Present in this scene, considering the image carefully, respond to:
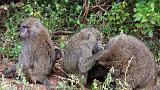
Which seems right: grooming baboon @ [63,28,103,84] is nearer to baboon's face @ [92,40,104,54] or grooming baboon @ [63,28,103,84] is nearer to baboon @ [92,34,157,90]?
baboon's face @ [92,40,104,54]

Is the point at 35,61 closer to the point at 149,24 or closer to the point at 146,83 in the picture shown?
the point at 146,83

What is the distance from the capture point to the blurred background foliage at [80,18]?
9.04 m

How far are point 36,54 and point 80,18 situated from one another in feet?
8.29

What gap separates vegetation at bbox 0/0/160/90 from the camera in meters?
9.03

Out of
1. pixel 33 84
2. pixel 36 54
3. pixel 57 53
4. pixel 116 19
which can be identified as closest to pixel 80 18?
pixel 116 19

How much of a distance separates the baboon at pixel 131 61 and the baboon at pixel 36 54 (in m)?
0.85

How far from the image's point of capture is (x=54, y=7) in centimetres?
1029

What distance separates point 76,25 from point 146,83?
280 centimetres

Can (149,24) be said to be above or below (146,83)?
above

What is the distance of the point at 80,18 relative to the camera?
33.3ft

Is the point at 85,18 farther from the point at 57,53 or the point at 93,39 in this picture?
the point at 93,39

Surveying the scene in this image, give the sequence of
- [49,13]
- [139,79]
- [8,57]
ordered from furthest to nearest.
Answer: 1. [49,13]
2. [8,57]
3. [139,79]

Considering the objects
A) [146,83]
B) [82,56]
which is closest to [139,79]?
[146,83]

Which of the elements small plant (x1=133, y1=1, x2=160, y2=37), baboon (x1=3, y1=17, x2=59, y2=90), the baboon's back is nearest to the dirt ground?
baboon (x1=3, y1=17, x2=59, y2=90)
